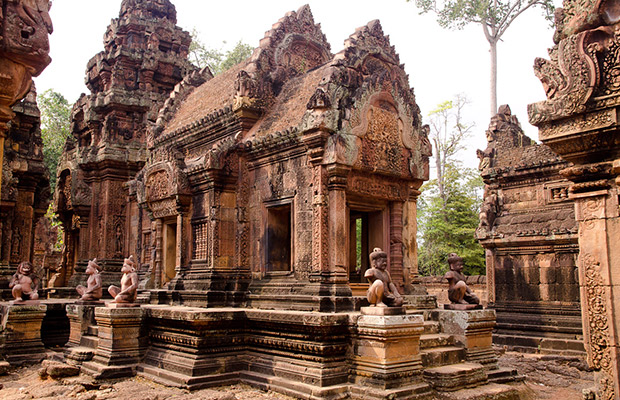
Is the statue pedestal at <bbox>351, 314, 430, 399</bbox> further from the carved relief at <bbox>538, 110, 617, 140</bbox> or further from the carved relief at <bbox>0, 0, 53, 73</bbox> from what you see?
the carved relief at <bbox>0, 0, 53, 73</bbox>

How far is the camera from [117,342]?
9234 millimetres

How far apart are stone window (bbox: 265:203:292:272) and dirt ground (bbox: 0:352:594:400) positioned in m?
2.21

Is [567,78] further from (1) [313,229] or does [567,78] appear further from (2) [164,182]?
(2) [164,182]

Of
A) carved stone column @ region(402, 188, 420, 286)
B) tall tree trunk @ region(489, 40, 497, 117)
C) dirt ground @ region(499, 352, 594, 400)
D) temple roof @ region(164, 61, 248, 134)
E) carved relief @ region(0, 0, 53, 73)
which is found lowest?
dirt ground @ region(499, 352, 594, 400)

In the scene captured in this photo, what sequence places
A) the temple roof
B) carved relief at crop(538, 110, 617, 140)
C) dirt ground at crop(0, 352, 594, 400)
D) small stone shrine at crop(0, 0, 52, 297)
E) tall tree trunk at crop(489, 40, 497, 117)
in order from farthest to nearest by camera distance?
1. tall tree trunk at crop(489, 40, 497, 117)
2. small stone shrine at crop(0, 0, 52, 297)
3. the temple roof
4. dirt ground at crop(0, 352, 594, 400)
5. carved relief at crop(538, 110, 617, 140)

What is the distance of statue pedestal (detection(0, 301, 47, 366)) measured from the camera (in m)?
10.5

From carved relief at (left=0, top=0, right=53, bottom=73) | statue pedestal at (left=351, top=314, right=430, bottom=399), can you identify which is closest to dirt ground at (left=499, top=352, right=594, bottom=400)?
statue pedestal at (left=351, top=314, right=430, bottom=399)

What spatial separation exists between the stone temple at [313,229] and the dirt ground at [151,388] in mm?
282

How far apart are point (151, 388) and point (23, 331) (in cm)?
420

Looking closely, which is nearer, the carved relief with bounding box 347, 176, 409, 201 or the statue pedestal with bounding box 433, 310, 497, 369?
the statue pedestal with bounding box 433, 310, 497, 369

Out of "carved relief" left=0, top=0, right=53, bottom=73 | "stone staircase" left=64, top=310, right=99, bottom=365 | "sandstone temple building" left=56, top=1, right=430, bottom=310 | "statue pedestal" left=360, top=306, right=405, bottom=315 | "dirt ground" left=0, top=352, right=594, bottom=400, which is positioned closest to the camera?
"carved relief" left=0, top=0, right=53, bottom=73

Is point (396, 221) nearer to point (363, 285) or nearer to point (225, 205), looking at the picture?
point (363, 285)

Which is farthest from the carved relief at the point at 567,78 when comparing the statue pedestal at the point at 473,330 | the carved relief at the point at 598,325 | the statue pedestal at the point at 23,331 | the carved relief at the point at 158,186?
the statue pedestal at the point at 23,331

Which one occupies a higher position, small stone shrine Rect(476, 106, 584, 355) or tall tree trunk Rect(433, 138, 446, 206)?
tall tree trunk Rect(433, 138, 446, 206)
